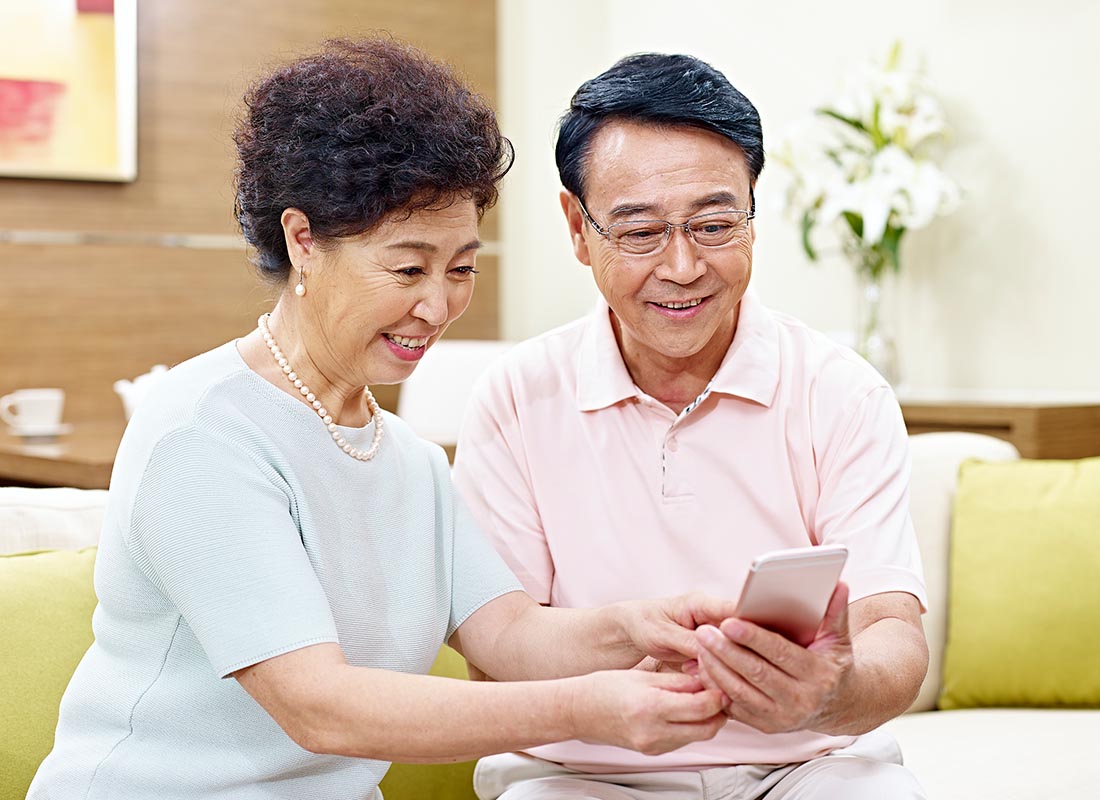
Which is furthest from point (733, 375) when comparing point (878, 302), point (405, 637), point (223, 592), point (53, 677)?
point (878, 302)

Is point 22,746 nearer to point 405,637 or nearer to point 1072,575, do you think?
point 405,637

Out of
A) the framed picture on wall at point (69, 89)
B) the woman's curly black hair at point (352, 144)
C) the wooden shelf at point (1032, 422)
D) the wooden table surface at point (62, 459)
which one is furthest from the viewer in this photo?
the framed picture on wall at point (69, 89)

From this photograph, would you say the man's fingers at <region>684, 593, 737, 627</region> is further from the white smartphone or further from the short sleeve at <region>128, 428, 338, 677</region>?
the short sleeve at <region>128, 428, 338, 677</region>

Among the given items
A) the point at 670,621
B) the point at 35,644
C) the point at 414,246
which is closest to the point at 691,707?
the point at 670,621

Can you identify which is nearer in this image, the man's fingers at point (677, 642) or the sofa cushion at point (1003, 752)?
the man's fingers at point (677, 642)

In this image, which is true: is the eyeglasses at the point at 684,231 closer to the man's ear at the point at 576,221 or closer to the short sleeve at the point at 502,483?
the man's ear at the point at 576,221

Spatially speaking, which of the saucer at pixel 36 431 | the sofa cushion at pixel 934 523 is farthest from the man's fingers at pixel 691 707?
the saucer at pixel 36 431

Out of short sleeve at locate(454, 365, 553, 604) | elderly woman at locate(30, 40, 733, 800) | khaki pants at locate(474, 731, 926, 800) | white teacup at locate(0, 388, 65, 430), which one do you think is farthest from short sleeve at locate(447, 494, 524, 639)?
white teacup at locate(0, 388, 65, 430)

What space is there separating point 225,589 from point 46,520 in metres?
0.76

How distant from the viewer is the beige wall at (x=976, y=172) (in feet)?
11.2

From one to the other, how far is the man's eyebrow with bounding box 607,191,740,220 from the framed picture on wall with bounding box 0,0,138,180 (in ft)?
8.73

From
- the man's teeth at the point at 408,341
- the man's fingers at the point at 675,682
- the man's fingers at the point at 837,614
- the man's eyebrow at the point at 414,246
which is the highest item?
the man's eyebrow at the point at 414,246

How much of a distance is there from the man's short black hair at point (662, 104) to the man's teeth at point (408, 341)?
1.39 ft

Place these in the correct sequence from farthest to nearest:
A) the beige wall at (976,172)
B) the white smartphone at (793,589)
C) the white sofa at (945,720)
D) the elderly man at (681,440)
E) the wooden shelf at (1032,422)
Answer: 1. the beige wall at (976,172)
2. the wooden shelf at (1032,422)
3. the white sofa at (945,720)
4. the elderly man at (681,440)
5. the white smartphone at (793,589)
